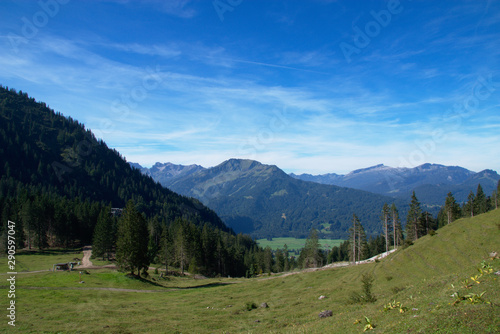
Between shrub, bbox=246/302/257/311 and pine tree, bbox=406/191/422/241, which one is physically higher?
pine tree, bbox=406/191/422/241

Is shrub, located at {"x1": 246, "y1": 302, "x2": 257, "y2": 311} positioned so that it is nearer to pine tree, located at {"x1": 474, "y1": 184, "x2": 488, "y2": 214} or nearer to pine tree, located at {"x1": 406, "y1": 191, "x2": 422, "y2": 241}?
pine tree, located at {"x1": 406, "y1": 191, "x2": 422, "y2": 241}

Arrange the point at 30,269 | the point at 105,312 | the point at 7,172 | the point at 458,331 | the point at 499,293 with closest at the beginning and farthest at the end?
the point at 458,331
the point at 499,293
the point at 105,312
the point at 30,269
the point at 7,172

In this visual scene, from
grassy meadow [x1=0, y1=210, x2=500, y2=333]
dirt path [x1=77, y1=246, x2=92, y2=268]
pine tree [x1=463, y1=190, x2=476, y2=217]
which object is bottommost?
dirt path [x1=77, y1=246, x2=92, y2=268]

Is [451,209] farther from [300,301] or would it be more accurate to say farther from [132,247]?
[132,247]

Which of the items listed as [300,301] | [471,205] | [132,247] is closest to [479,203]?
[471,205]

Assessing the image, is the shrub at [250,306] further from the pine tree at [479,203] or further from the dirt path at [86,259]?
the pine tree at [479,203]

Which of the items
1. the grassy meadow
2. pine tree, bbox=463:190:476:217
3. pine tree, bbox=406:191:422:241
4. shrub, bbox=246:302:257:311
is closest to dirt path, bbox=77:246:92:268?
the grassy meadow

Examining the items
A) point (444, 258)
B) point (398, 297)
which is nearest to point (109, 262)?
point (398, 297)

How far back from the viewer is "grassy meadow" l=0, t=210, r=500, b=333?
1833 centimetres

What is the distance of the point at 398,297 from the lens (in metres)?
27.9

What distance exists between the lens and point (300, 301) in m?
41.0

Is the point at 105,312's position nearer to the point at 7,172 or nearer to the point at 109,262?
the point at 109,262

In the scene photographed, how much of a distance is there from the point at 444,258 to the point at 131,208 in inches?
2728

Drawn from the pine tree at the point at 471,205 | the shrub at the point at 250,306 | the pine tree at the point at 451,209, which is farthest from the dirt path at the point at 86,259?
the pine tree at the point at 471,205
